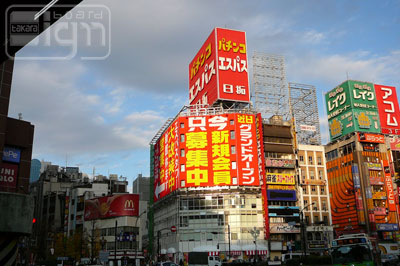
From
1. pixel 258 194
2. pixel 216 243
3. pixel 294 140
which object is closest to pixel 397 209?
pixel 294 140

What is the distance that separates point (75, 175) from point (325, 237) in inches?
4302

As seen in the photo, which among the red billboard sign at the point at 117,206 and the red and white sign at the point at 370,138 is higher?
the red and white sign at the point at 370,138

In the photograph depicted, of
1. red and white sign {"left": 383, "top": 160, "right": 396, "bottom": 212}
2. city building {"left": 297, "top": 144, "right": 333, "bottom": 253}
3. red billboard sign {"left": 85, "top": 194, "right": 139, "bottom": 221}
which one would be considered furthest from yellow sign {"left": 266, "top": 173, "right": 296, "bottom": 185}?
red billboard sign {"left": 85, "top": 194, "right": 139, "bottom": 221}

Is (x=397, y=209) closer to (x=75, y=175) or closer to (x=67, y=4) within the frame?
(x=67, y=4)

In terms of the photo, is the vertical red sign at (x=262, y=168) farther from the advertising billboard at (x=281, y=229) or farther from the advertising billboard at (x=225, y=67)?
the advertising billboard at (x=225, y=67)

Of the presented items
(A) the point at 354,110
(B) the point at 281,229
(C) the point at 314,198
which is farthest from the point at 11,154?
(A) the point at 354,110

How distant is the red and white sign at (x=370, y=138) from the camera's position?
A: 326 feet

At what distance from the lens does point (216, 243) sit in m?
75.9

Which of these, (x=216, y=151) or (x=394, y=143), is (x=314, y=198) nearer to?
(x=216, y=151)

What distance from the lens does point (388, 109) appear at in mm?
108000

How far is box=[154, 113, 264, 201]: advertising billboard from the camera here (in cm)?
7869

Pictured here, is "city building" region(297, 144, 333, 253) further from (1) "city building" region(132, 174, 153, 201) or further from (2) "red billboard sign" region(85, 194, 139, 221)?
(1) "city building" region(132, 174, 153, 201)

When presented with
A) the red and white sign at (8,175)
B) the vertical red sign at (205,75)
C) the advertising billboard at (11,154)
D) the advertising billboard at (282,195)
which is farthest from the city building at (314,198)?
the red and white sign at (8,175)

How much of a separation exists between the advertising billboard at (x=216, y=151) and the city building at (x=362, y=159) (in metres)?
32.5
